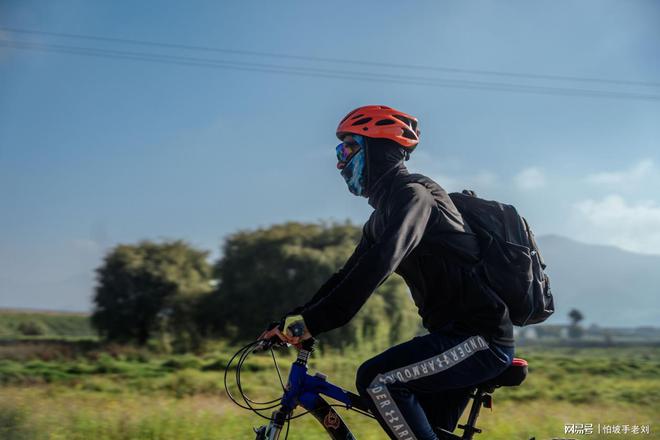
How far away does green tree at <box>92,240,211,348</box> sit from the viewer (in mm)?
22859

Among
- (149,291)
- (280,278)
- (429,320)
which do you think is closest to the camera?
(429,320)

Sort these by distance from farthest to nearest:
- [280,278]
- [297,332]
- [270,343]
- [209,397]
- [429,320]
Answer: [280,278], [209,397], [429,320], [270,343], [297,332]

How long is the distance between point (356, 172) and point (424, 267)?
2.22ft

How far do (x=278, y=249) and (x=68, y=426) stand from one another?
57.4 feet

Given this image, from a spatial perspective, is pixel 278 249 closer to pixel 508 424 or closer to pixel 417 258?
pixel 508 424

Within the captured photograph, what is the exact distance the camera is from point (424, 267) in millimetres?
3018

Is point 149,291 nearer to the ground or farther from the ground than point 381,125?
farther from the ground

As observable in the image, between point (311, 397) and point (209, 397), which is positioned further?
point (209, 397)

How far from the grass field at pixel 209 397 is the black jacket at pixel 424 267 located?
305 centimetres

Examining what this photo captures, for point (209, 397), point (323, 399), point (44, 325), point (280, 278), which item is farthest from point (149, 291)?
point (323, 399)

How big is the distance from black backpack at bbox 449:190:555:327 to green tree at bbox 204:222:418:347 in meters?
18.2

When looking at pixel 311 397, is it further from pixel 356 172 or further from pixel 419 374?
pixel 356 172

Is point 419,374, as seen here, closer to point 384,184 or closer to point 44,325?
point 384,184

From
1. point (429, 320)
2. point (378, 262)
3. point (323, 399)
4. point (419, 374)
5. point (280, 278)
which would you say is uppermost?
point (280, 278)
